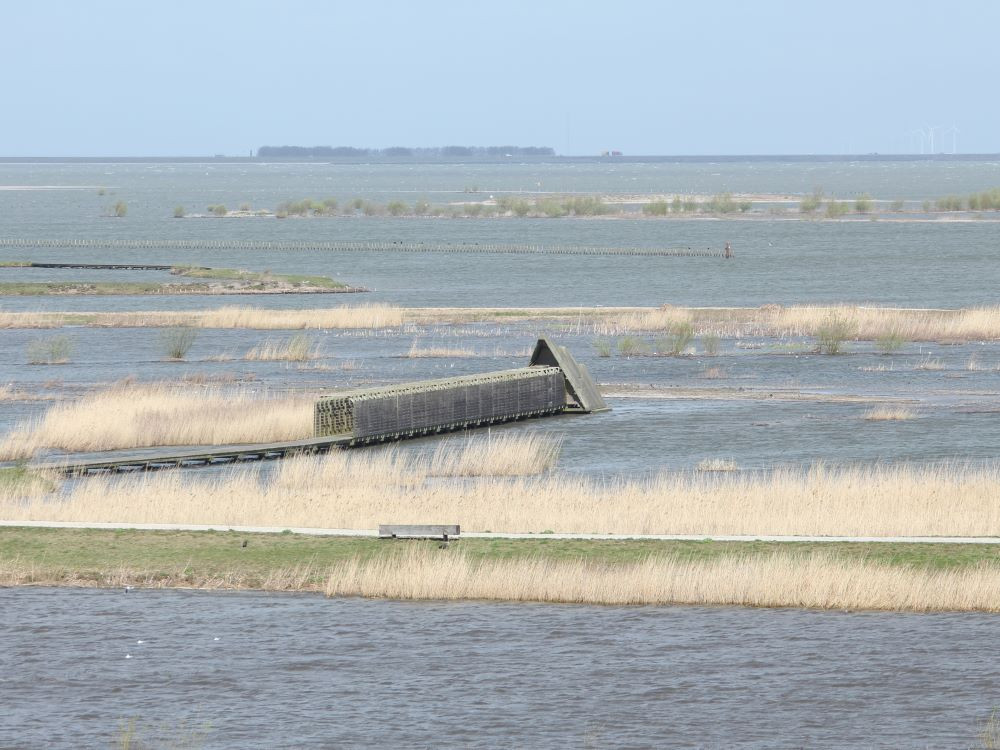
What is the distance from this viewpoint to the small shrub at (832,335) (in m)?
66.9

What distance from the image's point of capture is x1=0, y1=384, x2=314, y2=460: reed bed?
43.7 metres

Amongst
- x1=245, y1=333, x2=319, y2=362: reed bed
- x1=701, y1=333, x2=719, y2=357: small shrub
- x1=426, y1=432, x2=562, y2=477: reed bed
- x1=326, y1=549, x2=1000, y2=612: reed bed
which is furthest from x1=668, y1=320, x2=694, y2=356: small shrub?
x1=326, y1=549, x2=1000, y2=612: reed bed

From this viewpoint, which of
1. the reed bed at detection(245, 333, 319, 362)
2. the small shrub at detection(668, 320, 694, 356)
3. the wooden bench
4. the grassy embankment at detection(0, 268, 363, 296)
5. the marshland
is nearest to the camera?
the marshland

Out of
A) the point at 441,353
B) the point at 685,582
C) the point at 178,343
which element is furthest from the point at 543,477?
the point at 178,343

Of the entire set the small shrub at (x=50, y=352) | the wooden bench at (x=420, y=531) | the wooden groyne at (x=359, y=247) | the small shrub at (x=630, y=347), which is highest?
Answer: the wooden groyne at (x=359, y=247)

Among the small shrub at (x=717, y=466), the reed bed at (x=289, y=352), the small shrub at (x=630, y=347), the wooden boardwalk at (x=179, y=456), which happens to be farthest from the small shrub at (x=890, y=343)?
the wooden boardwalk at (x=179, y=456)

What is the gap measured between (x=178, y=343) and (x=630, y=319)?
21672 millimetres

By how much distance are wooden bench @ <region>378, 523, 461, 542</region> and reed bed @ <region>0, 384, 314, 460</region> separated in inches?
672

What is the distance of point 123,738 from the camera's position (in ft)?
66.1

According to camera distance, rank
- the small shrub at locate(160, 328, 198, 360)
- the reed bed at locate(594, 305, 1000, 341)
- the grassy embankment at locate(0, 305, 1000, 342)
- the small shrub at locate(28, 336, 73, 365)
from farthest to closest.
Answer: the grassy embankment at locate(0, 305, 1000, 342) < the reed bed at locate(594, 305, 1000, 341) < the small shrub at locate(160, 328, 198, 360) < the small shrub at locate(28, 336, 73, 365)

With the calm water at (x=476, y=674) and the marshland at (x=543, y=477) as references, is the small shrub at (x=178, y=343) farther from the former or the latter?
the calm water at (x=476, y=674)

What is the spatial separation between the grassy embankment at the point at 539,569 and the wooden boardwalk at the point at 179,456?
1040cm

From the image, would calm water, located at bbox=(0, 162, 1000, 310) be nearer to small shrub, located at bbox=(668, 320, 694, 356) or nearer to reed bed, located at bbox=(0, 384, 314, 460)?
small shrub, located at bbox=(668, 320, 694, 356)

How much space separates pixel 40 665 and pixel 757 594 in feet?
35.7
